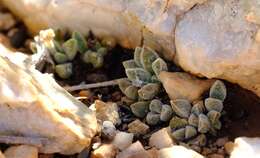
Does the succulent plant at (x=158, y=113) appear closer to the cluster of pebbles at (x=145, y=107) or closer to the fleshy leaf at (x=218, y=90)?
the cluster of pebbles at (x=145, y=107)

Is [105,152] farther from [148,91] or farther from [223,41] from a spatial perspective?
[223,41]

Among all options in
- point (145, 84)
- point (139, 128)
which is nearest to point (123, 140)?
point (139, 128)

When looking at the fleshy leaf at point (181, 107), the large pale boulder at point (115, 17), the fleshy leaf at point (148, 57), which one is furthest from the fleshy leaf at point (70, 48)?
the fleshy leaf at point (181, 107)

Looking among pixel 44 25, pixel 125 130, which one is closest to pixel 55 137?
pixel 125 130

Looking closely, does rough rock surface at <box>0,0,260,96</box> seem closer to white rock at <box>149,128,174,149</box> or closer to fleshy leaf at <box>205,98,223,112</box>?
fleshy leaf at <box>205,98,223,112</box>

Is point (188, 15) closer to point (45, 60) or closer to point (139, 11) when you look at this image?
point (139, 11)

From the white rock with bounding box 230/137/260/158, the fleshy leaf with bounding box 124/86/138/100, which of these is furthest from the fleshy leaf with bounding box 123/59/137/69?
the white rock with bounding box 230/137/260/158
